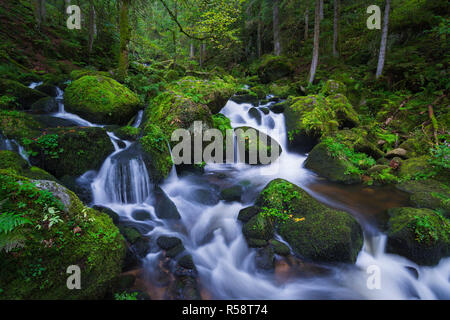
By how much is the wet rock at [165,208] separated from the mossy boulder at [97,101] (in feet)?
13.2

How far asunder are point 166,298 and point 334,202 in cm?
479

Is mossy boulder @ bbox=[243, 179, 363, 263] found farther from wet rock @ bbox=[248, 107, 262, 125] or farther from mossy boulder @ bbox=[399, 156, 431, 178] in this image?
wet rock @ bbox=[248, 107, 262, 125]

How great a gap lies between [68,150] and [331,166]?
7889 mm

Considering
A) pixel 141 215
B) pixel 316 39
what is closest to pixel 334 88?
pixel 316 39

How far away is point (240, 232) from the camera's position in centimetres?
472

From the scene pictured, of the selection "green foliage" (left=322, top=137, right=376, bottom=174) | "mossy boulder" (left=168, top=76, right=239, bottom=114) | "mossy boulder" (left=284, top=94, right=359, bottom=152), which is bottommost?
"green foliage" (left=322, top=137, right=376, bottom=174)

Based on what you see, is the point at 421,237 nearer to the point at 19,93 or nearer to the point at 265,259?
the point at 265,259

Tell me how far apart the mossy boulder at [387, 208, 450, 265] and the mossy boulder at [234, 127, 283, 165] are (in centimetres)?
458

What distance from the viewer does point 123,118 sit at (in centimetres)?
790

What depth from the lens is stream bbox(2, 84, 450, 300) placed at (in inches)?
144

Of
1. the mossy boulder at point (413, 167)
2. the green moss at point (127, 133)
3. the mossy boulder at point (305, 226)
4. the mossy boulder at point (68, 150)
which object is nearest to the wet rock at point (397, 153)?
the mossy boulder at point (413, 167)

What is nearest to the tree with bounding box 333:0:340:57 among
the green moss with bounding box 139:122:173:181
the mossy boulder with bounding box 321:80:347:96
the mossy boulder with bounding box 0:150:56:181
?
the mossy boulder with bounding box 321:80:347:96

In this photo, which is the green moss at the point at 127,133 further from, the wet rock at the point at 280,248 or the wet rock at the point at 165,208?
the wet rock at the point at 280,248
